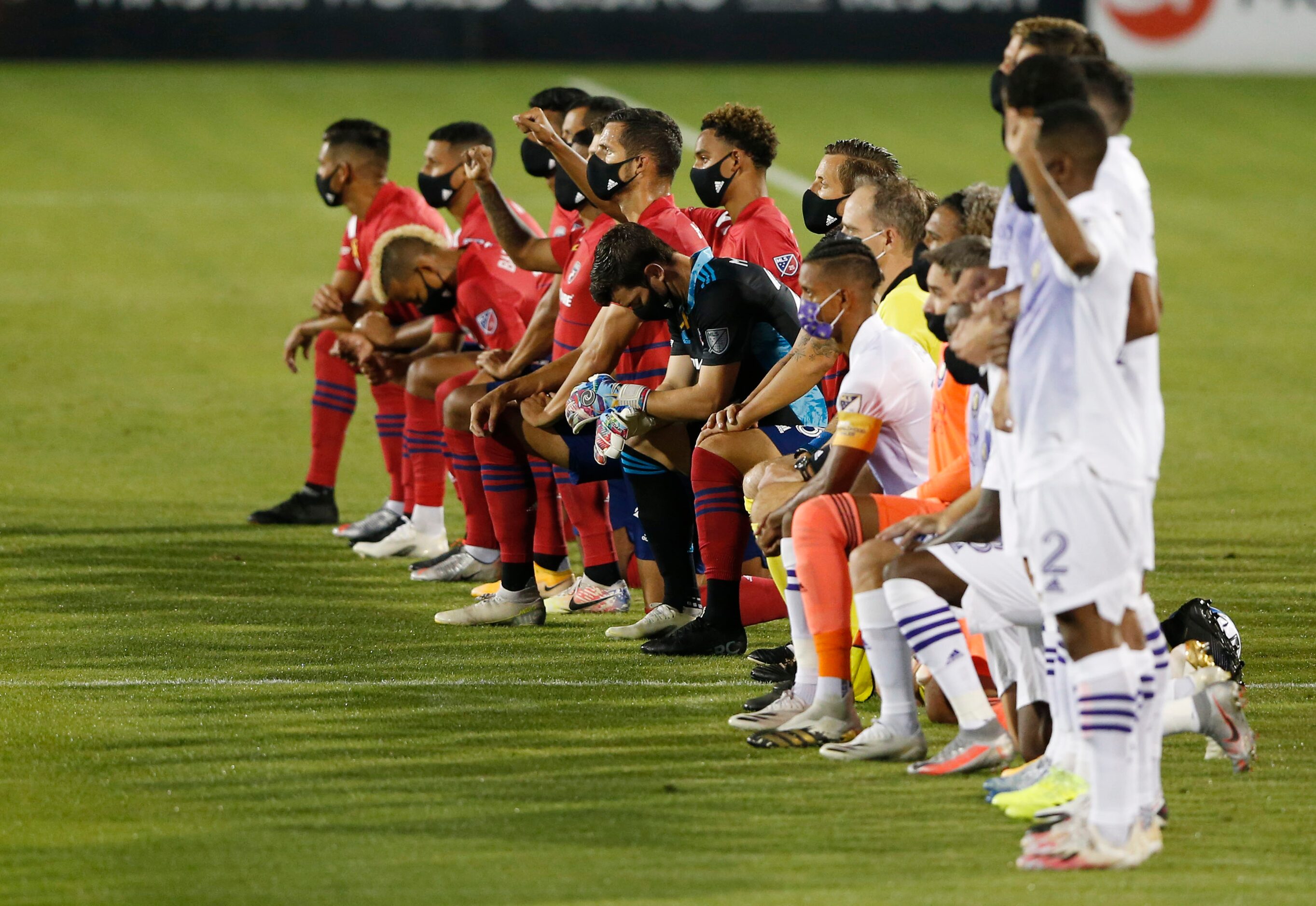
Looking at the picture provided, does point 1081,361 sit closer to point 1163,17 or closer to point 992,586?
point 992,586

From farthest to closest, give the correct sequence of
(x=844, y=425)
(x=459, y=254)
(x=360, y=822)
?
(x=459, y=254) → (x=844, y=425) → (x=360, y=822)

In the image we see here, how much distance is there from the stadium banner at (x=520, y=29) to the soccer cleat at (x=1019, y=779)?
2333cm

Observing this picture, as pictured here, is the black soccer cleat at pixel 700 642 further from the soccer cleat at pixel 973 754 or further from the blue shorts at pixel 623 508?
the soccer cleat at pixel 973 754

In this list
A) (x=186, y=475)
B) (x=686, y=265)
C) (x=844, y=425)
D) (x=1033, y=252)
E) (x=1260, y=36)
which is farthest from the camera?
(x=1260, y=36)

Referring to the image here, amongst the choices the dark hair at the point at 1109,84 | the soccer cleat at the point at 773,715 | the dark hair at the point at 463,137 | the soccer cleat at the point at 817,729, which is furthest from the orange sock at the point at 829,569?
the dark hair at the point at 463,137

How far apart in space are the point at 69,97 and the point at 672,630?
21.2m

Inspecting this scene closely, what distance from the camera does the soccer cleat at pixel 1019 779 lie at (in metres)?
5.40

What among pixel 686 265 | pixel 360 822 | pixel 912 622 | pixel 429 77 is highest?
pixel 429 77

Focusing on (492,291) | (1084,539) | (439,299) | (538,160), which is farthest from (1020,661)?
(538,160)

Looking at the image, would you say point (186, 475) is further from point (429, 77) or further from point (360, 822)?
point (429, 77)

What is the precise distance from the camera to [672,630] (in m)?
7.57

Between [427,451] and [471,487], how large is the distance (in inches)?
35.3

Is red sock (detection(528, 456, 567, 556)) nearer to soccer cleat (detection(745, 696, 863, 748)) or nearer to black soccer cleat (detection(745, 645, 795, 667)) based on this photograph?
black soccer cleat (detection(745, 645, 795, 667))

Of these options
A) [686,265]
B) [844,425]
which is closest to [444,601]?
[686,265]
